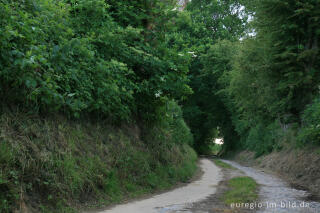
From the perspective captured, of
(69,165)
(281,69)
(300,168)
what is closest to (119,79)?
(69,165)

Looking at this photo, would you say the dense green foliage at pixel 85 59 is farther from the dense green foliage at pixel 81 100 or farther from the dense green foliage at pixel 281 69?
the dense green foliage at pixel 281 69

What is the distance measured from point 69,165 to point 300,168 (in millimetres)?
12260

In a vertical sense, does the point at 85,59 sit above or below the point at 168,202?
above

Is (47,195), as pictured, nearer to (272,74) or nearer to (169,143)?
(169,143)

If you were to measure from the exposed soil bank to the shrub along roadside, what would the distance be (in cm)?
587

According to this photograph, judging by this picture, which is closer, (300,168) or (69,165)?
(69,165)

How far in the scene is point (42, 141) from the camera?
7.35 meters

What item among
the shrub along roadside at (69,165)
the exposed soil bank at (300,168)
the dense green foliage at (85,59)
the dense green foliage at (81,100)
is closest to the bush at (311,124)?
the exposed soil bank at (300,168)

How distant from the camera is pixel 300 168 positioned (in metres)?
15.8

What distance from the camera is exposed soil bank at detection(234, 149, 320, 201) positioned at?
13.3m

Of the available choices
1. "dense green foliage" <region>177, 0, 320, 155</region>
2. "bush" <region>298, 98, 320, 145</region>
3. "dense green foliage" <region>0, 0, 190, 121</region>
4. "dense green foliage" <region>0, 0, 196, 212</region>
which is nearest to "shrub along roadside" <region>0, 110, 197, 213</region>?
"dense green foliage" <region>0, 0, 196, 212</region>

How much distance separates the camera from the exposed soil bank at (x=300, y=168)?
13.3 meters

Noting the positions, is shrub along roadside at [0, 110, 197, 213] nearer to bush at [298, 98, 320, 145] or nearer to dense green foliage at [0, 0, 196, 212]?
dense green foliage at [0, 0, 196, 212]

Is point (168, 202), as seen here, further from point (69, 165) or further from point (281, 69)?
point (281, 69)
